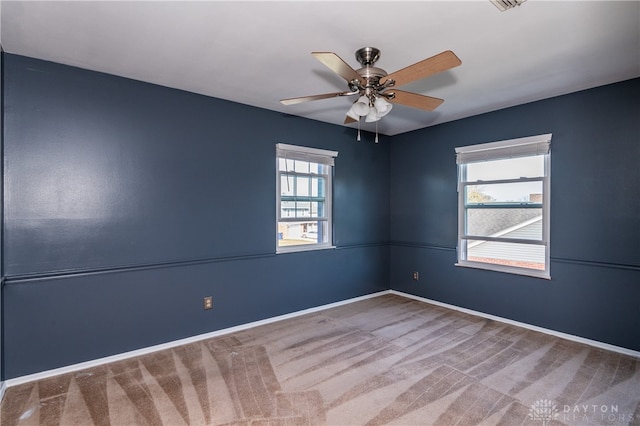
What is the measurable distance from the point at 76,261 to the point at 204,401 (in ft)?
5.19

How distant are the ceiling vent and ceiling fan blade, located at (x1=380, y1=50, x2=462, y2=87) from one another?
0.34 metres

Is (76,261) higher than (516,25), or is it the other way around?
(516,25)

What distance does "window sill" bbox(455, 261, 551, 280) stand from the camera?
3.48m

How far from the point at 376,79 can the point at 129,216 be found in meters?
2.41

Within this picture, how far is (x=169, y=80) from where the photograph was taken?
9.66 ft

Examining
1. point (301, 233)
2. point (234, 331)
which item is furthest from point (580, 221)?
point (234, 331)

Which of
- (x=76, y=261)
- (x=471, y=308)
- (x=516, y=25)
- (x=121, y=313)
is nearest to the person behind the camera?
(x=516, y=25)

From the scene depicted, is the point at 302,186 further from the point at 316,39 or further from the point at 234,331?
the point at 316,39

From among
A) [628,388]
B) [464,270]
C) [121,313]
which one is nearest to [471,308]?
[464,270]

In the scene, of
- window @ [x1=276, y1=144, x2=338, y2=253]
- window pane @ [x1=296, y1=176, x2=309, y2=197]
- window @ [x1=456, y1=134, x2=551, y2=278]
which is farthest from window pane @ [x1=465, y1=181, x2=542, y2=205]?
window pane @ [x1=296, y1=176, x2=309, y2=197]

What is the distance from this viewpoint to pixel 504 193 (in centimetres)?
383

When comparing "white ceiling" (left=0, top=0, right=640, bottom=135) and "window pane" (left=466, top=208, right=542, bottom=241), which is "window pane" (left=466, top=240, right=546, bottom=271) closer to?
"window pane" (left=466, top=208, right=542, bottom=241)

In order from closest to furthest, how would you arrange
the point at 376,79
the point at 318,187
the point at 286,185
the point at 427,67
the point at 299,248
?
the point at 427,67 < the point at 376,79 < the point at 286,185 < the point at 299,248 < the point at 318,187

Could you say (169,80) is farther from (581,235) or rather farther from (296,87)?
(581,235)
